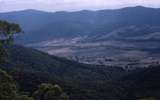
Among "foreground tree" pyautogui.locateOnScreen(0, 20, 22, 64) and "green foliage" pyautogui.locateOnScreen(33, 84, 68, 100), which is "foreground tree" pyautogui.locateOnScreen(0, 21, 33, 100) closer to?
"foreground tree" pyautogui.locateOnScreen(0, 20, 22, 64)

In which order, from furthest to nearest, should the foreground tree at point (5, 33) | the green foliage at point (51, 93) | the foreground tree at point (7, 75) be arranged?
the green foliage at point (51, 93) → the foreground tree at point (5, 33) → the foreground tree at point (7, 75)

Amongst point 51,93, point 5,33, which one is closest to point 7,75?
point 5,33

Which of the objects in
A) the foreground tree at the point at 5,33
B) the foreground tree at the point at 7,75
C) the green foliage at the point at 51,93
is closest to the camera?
the foreground tree at the point at 7,75

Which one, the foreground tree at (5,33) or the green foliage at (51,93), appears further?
the green foliage at (51,93)

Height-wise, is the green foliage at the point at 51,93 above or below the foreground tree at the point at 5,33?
below

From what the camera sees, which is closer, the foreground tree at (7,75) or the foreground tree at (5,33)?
the foreground tree at (7,75)

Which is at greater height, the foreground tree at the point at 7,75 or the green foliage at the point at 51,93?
the foreground tree at the point at 7,75

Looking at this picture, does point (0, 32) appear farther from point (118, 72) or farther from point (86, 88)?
point (118, 72)

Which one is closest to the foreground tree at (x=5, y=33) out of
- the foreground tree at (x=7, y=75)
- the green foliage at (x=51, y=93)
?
the foreground tree at (x=7, y=75)

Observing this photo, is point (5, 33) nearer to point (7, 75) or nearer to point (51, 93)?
point (7, 75)

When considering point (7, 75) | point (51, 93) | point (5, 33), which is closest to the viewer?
point (7, 75)

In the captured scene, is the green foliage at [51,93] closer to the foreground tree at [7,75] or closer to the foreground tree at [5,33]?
the foreground tree at [7,75]
